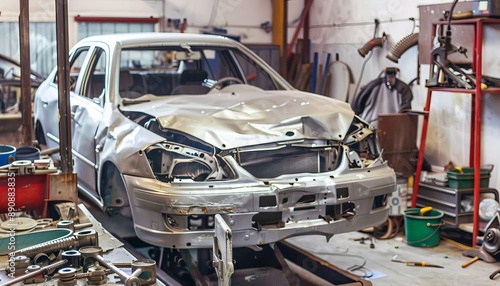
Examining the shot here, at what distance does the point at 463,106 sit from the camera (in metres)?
6.75

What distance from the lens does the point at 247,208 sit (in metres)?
4.03

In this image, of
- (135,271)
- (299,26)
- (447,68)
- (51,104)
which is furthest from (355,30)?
(135,271)

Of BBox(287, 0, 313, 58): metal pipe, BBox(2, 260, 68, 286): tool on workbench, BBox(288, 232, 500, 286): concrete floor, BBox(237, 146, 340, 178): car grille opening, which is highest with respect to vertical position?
BBox(287, 0, 313, 58): metal pipe

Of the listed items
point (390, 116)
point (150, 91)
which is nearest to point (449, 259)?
point (390, 116)

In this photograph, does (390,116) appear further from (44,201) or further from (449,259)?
(44,201)

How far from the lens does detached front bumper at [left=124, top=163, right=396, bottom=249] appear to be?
13.1 feet

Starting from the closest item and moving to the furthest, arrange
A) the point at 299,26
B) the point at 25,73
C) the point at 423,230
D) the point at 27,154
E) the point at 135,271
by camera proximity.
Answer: the point at 135,271
the point at 27,154
the point at 25,73
the point at 423,230
the point at 299,26

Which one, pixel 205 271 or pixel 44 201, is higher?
pixel 44 201

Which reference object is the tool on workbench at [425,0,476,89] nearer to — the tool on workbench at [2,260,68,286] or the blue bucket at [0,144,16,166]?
the blue bucket at [0,144,16,166]

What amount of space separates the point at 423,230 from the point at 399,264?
63 centimetres

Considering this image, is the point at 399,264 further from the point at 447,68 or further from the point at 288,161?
the point at 447,68

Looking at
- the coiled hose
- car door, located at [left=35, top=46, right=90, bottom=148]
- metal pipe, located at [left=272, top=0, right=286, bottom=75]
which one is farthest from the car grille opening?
metal pipe, located at [left=272, top=0, right=286, bottom=75]

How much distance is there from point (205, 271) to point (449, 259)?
7.07 feet

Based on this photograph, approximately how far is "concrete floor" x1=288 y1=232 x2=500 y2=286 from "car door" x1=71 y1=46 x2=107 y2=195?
1932 mm
